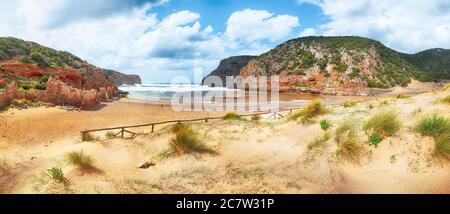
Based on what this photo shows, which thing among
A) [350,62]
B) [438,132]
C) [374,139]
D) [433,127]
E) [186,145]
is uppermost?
[350,62]

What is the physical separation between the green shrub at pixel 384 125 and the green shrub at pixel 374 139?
1.22ft

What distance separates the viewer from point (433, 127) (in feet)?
32.8

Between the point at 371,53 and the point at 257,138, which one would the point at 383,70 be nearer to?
the point at 371,53

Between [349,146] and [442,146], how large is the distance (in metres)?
2.46

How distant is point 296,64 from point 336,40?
19.6 meters

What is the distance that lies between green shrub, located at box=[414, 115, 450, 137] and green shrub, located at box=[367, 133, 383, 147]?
47.8 inches

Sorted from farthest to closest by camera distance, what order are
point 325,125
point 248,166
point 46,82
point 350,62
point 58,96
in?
point 350,62, point 46,82, point 58,96, point 325,125, point 248,166

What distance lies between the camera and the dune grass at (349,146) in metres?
9.99

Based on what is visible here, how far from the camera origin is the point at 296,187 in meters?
8.59

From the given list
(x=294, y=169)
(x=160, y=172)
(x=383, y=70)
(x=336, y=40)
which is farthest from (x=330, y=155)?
(x=336, y=40)

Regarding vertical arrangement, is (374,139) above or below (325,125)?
below

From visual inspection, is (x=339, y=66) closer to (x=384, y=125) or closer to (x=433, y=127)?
(x=384, y=125)

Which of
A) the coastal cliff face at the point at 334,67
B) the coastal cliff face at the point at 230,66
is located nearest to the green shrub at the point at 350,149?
the coastal cliff face at the point at 334,67

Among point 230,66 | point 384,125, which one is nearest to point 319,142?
point 384,125
